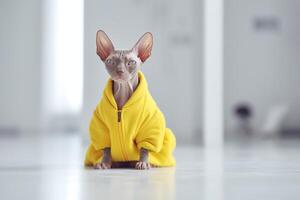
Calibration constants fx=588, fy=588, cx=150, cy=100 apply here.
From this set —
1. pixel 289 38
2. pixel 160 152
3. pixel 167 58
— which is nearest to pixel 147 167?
pixel 160 152

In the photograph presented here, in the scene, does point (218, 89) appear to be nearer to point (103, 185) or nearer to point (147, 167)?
point (147, 167)

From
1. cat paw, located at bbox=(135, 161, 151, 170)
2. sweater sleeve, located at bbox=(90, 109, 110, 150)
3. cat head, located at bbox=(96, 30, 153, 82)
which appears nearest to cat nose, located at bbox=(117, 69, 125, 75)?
cat head, located at bbox=(96, 30, 153, 82)

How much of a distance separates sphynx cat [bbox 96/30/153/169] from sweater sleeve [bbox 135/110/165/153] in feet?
0.08

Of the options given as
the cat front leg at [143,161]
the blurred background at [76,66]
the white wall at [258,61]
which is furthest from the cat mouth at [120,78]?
the white wall at [258,61]

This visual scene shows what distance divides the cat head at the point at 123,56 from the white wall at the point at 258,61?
2.95 m

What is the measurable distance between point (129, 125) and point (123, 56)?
0.66 feet

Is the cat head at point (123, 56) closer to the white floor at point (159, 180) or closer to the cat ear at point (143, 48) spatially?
the cat ear at point (143, 48)

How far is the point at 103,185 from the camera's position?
144 cm

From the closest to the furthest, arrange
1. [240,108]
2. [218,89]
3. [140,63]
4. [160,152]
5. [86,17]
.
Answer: [140,63] → [160,152] → [86,17] → [218,89] → [240,108]

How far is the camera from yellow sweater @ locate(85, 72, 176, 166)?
171cm

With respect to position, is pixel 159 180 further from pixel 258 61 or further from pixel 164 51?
pixel 258 61

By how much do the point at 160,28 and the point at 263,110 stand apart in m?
1.99

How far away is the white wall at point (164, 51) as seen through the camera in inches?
77.4

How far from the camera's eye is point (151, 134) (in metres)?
1.74
